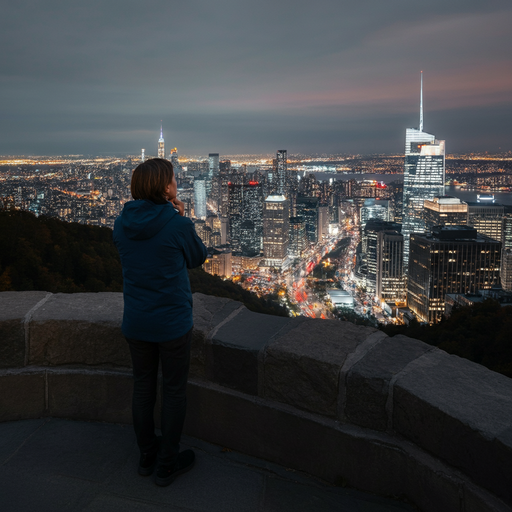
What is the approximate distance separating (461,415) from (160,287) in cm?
96

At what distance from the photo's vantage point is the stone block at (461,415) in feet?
4.22

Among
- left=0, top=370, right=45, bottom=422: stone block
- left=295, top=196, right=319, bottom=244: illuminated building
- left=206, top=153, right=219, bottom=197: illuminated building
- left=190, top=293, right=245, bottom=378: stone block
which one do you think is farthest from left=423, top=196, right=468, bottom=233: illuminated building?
left=0, top=370, right=45, bottom=422: stone block

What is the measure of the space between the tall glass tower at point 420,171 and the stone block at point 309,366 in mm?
80928

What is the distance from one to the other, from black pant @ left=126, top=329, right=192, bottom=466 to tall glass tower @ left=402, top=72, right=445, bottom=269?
81.2 meters

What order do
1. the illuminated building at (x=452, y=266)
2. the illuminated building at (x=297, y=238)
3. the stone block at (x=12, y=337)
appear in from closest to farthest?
the stone block at (x=12, y=337)
the illuminated building at (x=452, y=266)
the illuminated building at (x=297, y=238)

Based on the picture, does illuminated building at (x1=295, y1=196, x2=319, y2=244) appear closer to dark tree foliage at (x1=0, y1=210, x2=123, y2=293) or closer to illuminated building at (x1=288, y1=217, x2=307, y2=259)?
illuminated building at (x1=288, y1=217, x2=307, y2=259)

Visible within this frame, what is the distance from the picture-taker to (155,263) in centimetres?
162

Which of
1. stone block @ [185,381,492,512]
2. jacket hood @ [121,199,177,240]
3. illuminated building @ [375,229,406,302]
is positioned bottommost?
illuminated building @ [375,229,406,302]

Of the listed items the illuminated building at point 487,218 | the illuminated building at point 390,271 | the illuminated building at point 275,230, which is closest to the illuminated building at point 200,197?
the illuminated building at point 275,230

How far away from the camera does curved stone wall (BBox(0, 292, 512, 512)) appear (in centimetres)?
140

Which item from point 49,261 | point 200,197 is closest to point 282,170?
point 200,197

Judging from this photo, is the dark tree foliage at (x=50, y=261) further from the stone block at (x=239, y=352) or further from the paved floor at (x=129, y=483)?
the stone block at (x=239, y=352)

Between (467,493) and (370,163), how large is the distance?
135 metres

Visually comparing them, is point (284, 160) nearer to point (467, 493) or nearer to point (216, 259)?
point (216, 259)
